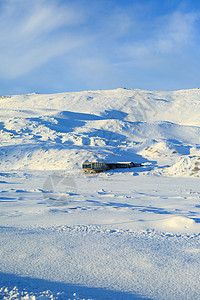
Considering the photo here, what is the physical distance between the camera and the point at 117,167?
44.1 ft

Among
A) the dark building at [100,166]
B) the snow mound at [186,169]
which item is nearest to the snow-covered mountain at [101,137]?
the snow mound at [186,169]

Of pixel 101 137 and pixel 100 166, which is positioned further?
pixel 101 137

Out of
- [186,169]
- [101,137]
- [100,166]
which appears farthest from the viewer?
[101,137]

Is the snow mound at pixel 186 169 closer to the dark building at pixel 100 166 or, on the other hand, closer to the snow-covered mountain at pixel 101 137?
the snow-covered mountain at pixel 101 137

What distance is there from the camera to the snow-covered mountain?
14.5 m

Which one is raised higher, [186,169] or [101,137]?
[101,137]

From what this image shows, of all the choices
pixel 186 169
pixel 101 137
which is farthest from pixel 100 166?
pixel 101 137

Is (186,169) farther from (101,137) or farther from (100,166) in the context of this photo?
(101,137)

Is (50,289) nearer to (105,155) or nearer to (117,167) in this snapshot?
(117,167)

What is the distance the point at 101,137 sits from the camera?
21.9m

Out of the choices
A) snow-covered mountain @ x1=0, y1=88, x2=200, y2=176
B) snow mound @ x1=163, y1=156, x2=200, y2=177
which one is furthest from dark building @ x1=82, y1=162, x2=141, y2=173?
snow mound @ x1=163, y1=156, x2=200, y2=177

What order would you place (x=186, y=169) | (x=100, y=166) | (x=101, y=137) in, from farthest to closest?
1. (x=101, y=137)
2. (x=100, y=166)
3. (x=186, y=169)

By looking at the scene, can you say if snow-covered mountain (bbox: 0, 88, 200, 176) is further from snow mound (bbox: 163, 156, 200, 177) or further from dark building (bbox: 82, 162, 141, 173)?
dark building (bbox: 82, 162, 141, 173)

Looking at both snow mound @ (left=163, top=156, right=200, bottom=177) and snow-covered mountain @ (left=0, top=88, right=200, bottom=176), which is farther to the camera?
snow-covered mountain @ (left=0, top=88, right=200, bottom=176)
